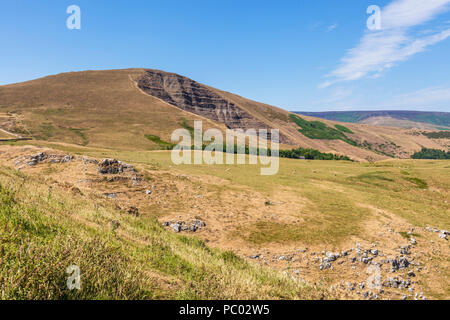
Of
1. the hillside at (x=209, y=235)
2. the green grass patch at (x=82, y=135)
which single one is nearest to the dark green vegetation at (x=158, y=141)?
the green grass patch at (x=82, y=135)

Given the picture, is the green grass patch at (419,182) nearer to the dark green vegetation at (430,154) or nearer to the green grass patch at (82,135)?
the green grass patch at (82,135)

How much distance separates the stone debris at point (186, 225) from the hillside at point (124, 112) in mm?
75221

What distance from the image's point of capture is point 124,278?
14.6 ft

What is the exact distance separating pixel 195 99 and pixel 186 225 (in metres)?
172

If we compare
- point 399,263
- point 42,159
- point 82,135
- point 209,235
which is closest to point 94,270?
point 209,235

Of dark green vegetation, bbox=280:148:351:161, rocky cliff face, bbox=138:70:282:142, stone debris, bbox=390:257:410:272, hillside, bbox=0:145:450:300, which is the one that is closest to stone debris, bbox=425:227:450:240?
hillside, bbox=0:145:450:300

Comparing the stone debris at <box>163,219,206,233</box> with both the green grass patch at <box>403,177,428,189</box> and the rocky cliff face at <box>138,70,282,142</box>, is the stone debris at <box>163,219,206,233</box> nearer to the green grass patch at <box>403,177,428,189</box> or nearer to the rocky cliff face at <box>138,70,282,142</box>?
the green grass patch at <box>403,177,428,189</box>

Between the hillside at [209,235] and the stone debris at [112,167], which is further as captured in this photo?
the stone debris at [112,167]

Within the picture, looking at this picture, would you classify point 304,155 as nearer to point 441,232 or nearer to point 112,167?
point 441,232

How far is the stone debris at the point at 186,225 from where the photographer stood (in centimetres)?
1710

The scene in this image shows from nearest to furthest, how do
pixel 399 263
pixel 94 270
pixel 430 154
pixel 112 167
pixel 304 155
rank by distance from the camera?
pixel 94 270, pixel 399 263, pixel 112 167, pixel 304 155, pixel 430 154

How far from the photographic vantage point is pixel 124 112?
127 metres

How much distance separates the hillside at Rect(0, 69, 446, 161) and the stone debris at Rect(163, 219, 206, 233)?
247ft
